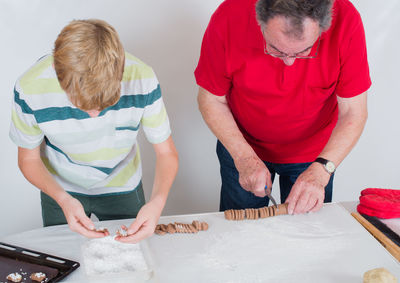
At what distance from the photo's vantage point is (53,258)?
4.61 ft

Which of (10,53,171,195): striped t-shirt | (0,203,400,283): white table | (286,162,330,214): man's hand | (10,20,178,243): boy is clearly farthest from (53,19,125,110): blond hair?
(286,162,330,214): man's hand

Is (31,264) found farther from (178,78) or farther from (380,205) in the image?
(178,78)

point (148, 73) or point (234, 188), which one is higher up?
point (148, 73)

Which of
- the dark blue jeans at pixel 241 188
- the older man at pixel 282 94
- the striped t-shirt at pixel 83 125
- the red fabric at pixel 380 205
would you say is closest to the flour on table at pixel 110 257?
the striped t-shirt at pixel 83 125

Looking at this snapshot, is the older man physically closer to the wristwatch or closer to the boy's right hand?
the wristwatch

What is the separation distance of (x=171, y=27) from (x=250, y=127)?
2.87 feet

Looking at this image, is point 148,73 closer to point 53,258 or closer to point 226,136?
point 226,136

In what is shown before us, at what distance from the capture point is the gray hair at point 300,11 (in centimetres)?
143

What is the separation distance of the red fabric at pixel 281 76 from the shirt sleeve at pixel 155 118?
1.38ft

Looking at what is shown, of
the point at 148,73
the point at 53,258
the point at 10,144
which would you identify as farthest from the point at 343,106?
the point at 10,144

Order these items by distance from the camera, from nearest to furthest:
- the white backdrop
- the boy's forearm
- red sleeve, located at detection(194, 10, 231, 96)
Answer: the boy's forearm < red sleeve, located at detection(194, 10, 231, 96) < the white backdrop

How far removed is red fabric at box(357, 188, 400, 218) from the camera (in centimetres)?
169

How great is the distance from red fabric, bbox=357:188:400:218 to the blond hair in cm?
104

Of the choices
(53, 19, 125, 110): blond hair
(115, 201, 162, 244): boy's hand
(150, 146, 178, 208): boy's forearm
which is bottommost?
(115, 201, 162, 244): boy's hand
